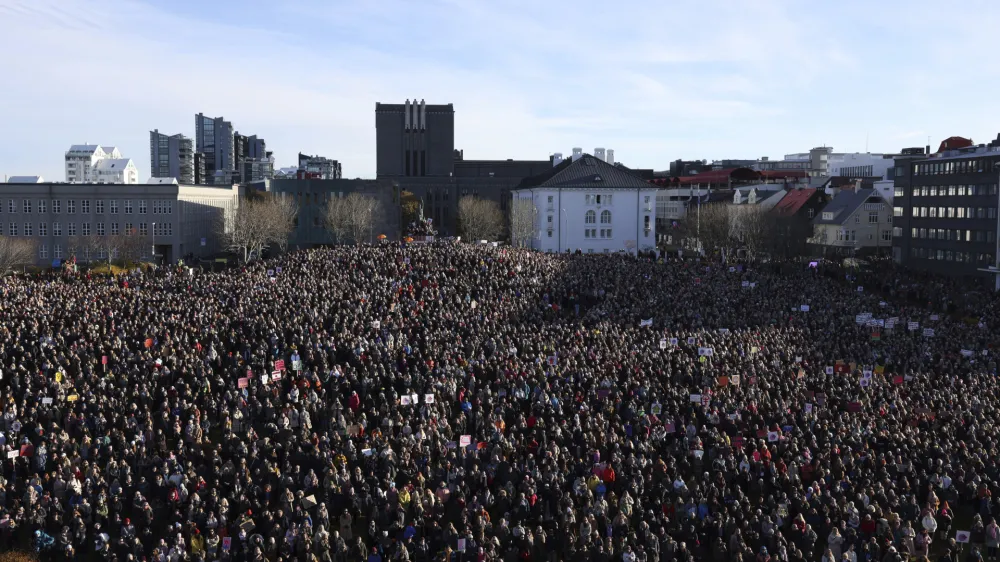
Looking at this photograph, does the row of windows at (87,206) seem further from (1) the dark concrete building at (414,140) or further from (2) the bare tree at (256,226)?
(1) the dark concrete building at (414,140)

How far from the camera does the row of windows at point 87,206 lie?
83.5 meters

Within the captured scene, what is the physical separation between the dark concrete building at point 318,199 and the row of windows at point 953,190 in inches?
2120

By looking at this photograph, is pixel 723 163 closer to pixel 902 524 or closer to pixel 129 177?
pixel 129 177

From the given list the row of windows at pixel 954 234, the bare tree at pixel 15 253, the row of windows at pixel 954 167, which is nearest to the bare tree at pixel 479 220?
the row of windows at pixel 954 234

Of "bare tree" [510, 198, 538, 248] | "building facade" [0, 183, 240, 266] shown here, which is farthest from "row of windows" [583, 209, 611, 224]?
"building facade" [0, 183, 240, 266]

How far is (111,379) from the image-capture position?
30.5m

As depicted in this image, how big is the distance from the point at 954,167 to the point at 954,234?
512 cm

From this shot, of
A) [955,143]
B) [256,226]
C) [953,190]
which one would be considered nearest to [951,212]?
[953,190]

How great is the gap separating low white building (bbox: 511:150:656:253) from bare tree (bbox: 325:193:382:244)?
16905 millimetres

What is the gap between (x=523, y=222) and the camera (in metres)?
92.2

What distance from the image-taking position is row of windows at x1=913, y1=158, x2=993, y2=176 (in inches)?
2721

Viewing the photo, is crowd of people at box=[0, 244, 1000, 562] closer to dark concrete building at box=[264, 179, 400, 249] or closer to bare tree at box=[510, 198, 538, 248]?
bare tree at box=[510, 198, 538, 248]

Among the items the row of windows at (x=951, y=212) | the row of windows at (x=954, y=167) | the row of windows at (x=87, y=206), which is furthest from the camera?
the row of windows at (x=87, y=206)

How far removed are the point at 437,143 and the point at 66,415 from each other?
9642 centimetres
